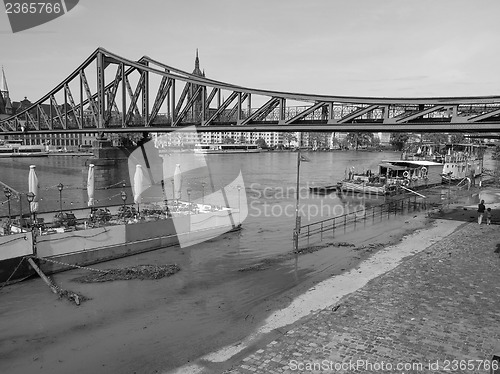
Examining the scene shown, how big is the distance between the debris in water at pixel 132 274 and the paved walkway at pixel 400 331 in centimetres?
802

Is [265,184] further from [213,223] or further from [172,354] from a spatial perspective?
[172,354]

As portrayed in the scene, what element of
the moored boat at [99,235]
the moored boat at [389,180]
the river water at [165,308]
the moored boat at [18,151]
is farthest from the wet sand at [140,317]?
the moored boat at [18,151]

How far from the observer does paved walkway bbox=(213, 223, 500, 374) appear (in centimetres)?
1020

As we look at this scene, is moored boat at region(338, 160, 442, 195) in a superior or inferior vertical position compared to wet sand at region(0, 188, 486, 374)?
superior

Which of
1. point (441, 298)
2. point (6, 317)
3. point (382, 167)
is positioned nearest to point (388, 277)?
point (441, 298)

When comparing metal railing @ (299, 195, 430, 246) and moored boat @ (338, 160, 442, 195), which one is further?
moored boat @ (338, 160, 442, 195)

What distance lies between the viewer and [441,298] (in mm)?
14594

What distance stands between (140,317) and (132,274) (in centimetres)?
442

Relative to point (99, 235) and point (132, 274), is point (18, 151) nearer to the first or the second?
point (99, 235)

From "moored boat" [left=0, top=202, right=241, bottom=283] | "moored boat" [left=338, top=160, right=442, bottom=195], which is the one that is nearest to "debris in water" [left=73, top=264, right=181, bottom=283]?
"moored boat" [left=0, top=202, right=241, bottom=283]

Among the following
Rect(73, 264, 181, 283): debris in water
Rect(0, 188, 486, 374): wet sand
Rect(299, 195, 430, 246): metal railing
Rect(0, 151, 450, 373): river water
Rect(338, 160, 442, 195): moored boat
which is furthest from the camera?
Rect(338, 160, 442, 195): moored boat

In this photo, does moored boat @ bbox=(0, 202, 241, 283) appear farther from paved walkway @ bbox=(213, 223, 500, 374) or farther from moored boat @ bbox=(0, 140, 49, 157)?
moored boat @ bbox=(0, 140, 49, 157)

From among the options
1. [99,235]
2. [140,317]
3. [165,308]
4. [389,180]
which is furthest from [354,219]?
[389,180]

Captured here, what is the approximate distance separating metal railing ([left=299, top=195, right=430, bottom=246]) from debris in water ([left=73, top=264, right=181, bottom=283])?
938 centimetres
